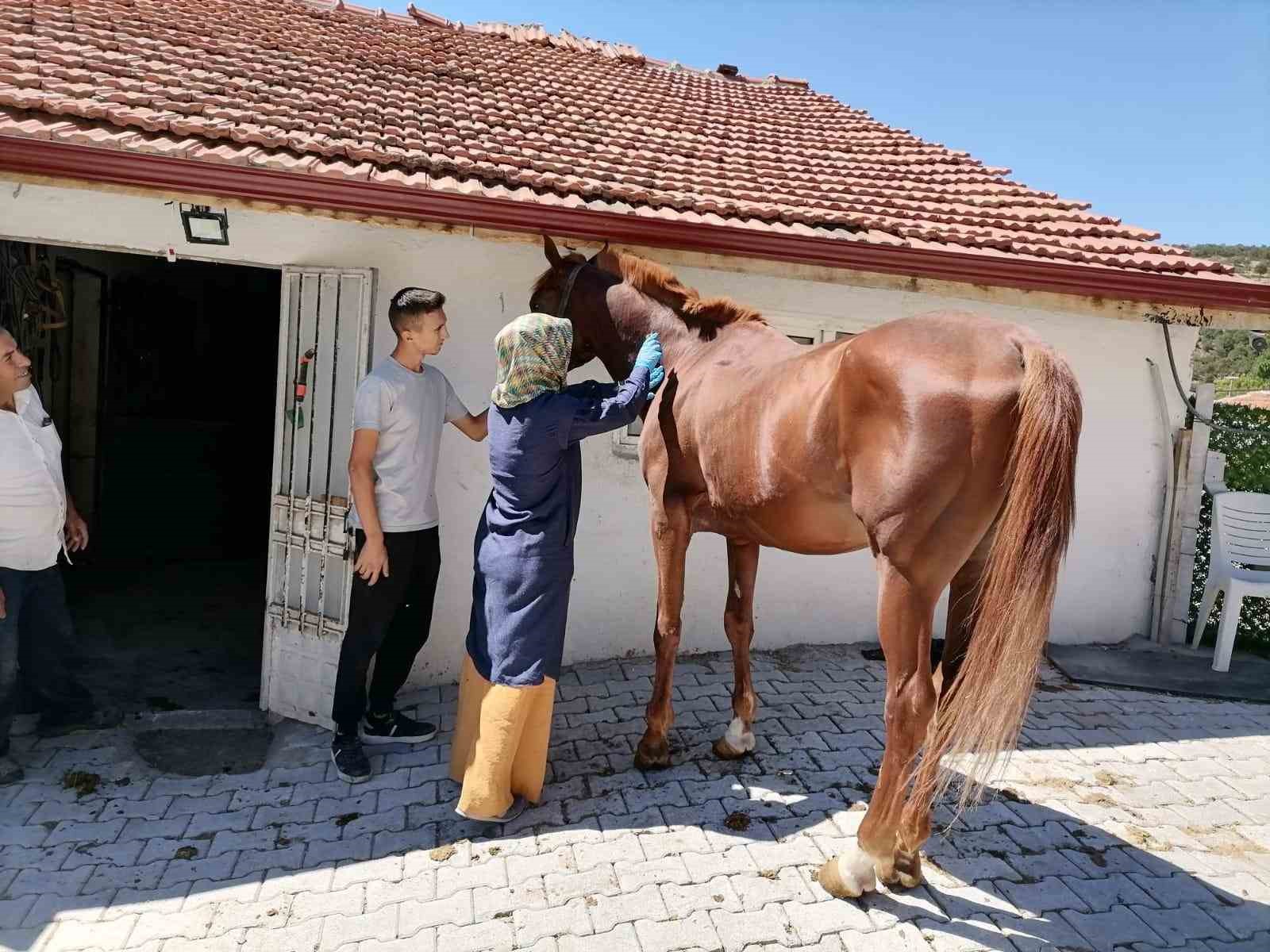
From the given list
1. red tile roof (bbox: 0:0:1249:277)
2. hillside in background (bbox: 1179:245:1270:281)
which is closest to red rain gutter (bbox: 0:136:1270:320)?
red tile roof (bbox: 0:0:1249:277)

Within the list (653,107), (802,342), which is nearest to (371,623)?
(802,342)

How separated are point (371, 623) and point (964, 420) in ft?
8.48

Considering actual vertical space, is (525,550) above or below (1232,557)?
above

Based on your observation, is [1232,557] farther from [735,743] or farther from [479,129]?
[479,129]

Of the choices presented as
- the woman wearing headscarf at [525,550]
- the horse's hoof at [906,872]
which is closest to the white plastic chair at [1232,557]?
the horse's hoof at [906,872]

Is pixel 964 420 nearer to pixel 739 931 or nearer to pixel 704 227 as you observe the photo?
pixel 739 931

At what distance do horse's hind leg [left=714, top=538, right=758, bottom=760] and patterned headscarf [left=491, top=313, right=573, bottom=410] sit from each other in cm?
132

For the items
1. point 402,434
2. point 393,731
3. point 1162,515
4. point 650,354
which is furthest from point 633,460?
point 1162,515

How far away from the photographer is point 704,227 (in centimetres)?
435

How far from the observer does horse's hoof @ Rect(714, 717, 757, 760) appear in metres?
3.70

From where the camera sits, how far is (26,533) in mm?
3416

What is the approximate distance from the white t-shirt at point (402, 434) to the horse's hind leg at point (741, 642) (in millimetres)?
1466

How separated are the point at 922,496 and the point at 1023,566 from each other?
36 cm

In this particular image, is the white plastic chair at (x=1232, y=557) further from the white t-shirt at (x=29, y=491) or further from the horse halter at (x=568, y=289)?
the white t-shirt at (x=29, y=491)
